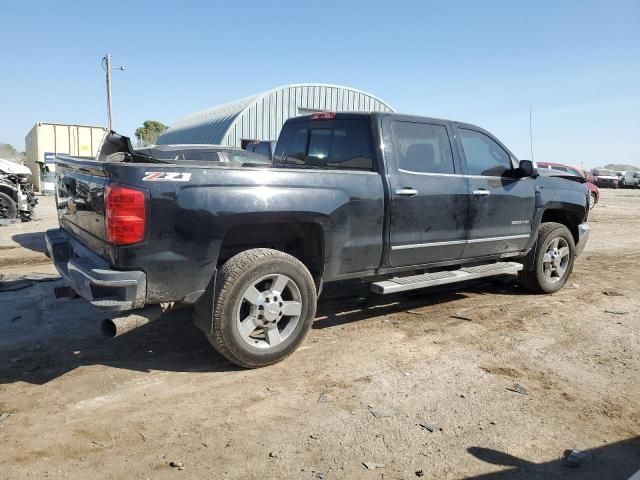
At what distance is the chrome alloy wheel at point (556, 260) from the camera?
21.0 feet

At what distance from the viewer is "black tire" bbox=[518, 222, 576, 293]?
6.22m

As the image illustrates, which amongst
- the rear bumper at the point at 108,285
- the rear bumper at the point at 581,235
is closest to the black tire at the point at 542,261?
the rear bumper at the point at 581,235

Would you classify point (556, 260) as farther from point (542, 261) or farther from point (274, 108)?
point (274, 108)

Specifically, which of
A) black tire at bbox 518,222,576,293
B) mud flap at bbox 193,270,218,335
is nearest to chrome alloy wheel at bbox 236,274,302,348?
mud flap at bbox 193,270,218,335

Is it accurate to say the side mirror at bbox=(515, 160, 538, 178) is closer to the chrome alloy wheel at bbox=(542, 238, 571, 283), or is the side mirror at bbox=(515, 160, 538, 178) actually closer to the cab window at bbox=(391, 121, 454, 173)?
the cab window at bbox=(391, 121, 454, 173)

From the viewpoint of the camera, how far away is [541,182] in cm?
611

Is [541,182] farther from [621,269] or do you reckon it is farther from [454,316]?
[621,269]

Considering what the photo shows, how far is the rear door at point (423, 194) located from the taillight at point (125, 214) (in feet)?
7.11

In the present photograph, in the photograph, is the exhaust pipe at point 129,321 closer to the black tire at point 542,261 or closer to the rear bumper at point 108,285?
the rear bumper at point 108,285

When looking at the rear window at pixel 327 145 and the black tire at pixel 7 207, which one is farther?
the black tire at pixel 7 207

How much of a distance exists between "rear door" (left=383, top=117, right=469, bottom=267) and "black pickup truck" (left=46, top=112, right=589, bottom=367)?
1cm

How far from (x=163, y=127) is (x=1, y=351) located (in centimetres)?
6687

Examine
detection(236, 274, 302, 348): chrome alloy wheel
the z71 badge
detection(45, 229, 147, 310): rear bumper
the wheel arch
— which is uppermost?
the z71 badge

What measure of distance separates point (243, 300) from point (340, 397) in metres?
1.01
